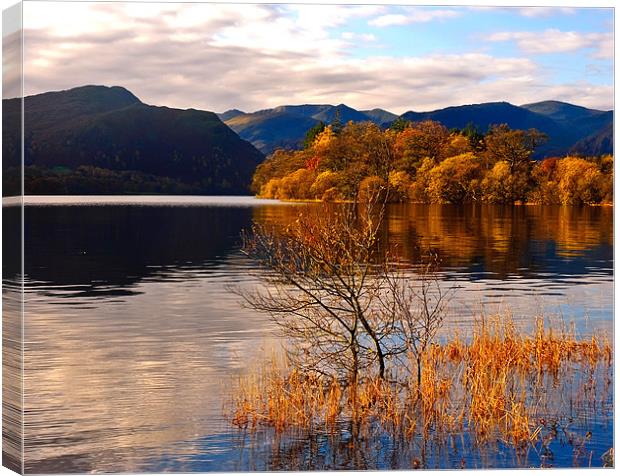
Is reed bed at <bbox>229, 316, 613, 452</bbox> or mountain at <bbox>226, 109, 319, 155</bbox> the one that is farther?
mountain at <bbox>226, 109, 319, 155</bbox>

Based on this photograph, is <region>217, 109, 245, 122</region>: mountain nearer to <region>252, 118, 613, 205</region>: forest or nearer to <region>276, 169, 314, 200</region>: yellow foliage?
<region>252, 118, 613, 205</region>: forest

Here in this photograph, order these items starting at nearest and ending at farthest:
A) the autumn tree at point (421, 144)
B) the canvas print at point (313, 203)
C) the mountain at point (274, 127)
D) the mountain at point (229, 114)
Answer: the canvas print at point (313, 203)
the mountain at point (229, 114)
the mountain at point (274, 127)
the autumn tree at point (421, 144)

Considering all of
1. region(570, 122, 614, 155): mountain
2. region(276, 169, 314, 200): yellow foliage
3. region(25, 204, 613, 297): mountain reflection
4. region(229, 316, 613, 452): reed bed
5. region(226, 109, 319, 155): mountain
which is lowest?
region(229, 316, 613, 452): reed bed

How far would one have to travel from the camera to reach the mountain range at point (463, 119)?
17.3m

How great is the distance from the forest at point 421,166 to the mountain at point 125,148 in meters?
1.06

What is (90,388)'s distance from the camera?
15.6 meters

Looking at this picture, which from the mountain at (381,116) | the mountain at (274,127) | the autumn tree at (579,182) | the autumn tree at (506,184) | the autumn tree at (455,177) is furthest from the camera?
the autumn tree at (506,184)

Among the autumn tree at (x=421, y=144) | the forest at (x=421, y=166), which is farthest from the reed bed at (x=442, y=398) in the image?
the autumn tree at (x=421, y=144)

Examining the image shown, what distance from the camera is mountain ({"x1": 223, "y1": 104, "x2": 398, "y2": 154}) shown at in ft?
56.5

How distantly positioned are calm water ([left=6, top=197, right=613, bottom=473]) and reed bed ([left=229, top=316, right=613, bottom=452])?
0.44 m

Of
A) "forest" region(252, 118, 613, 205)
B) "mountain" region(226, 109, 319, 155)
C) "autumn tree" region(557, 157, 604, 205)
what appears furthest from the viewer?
"autumn tree" region(557, 157, 604, 205)

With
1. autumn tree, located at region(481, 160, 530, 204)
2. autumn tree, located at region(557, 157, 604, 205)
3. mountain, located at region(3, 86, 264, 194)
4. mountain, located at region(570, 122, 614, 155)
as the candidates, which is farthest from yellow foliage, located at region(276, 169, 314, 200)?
mountain, located at region(570, 122, 614, 155)

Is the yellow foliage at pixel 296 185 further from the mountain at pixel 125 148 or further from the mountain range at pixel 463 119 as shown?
the mountain at pixel 125 148

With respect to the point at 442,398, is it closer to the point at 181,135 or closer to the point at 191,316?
the point at 181,135
